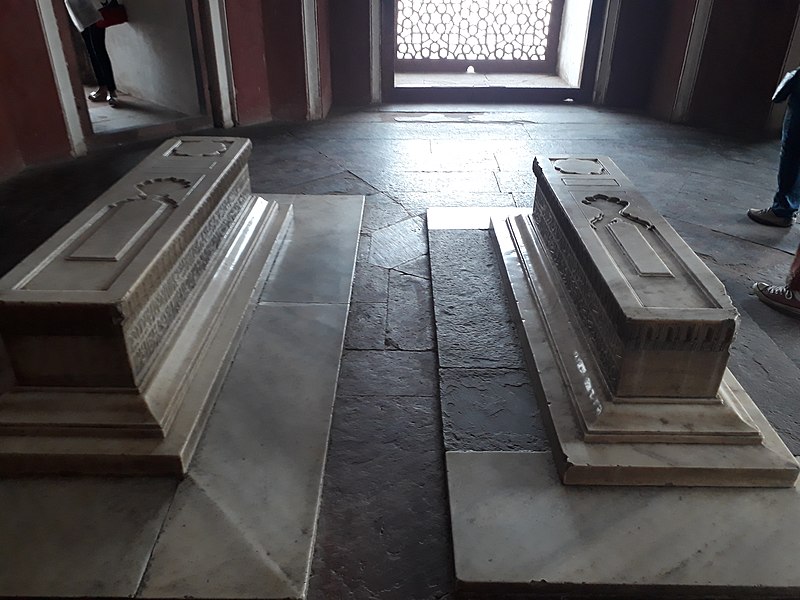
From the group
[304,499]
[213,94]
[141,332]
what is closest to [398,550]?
[304,499]

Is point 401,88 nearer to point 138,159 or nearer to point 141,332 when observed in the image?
point 138,159

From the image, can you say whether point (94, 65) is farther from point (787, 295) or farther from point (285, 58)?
point (787, 295)

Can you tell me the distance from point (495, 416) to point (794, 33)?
194 inches

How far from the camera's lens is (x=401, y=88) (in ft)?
21.4

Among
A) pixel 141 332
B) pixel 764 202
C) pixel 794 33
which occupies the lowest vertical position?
pixel 764 202

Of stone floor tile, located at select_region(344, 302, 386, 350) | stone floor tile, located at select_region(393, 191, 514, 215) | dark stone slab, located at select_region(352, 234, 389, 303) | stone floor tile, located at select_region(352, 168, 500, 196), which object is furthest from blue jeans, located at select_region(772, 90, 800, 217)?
stone floor tile, located at select_region(344, 302, 386, 350)

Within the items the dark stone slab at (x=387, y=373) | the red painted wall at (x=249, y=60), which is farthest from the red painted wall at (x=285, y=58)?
the dark stone slab at (x=387, y=373)

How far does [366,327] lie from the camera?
266cm

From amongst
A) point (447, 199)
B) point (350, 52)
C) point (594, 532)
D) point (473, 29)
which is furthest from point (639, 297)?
point (473, 29)

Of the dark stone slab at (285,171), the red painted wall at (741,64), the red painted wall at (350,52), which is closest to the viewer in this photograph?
the dark stone slab at (285,171)

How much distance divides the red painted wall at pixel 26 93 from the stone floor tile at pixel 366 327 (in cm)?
290

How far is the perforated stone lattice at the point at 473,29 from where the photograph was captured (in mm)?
7004

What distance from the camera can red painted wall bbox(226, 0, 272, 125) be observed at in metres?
5.27

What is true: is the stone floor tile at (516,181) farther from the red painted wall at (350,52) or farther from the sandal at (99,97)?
the sandal at (99,97)
